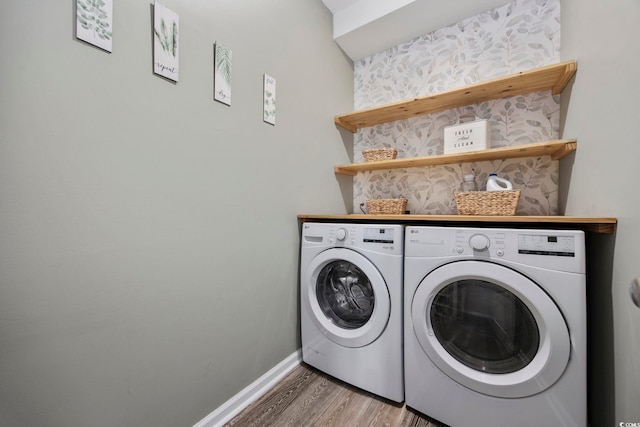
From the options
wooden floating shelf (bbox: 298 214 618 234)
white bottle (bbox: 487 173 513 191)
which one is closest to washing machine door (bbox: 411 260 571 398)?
wooden floating shelf (bbox: 298 214 618 234)

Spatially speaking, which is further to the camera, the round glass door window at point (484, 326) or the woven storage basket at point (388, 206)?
the woven storage basket at point (388, 206)

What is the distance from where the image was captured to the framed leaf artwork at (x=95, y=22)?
0.73 meters

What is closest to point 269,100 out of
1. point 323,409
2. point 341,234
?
point 341,234

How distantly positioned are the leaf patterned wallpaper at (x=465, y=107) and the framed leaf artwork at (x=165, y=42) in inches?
62.0

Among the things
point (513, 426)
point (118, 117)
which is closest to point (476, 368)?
point (513, 426)

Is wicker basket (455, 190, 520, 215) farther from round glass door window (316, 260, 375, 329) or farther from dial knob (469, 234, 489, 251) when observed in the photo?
round glass door window (316, 260, 375, 329)

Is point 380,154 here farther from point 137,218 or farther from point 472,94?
point 137,218

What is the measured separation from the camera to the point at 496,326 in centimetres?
106

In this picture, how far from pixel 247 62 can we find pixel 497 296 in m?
1.59

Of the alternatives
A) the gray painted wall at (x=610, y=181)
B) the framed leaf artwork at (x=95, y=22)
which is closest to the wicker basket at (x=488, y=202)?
the gray painted wall at (x=610, y=181)

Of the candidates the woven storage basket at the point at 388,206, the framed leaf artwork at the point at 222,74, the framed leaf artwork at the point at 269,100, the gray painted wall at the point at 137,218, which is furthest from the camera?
the woven storage basket at the point at 388,206

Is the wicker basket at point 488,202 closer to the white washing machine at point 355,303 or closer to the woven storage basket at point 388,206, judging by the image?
the woven storage basket at point 388,206

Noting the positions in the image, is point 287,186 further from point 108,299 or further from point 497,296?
point 497,296

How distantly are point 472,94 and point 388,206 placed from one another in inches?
35.0
